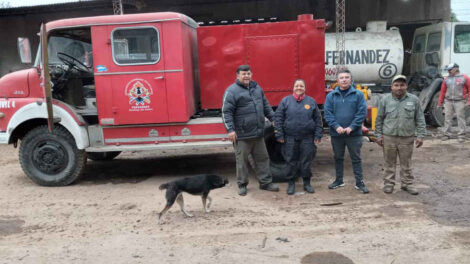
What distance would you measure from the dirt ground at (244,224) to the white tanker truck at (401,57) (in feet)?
14.0

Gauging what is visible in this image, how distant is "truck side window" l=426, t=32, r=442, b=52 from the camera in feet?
34.5

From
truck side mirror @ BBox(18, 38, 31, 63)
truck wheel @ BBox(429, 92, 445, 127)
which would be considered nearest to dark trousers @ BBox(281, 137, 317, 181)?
truck side mirror @ BBox(18, 38, 31, 63)

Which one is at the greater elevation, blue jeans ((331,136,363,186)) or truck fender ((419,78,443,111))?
truck fender ((419,78,443,111))

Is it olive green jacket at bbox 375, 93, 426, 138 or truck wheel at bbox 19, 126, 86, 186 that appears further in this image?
truck wheel at bbox 19, 126, 86, 186

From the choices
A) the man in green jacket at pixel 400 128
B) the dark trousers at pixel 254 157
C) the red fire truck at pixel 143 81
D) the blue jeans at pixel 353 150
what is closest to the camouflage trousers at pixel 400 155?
the man in green jacket at pixel 400 128

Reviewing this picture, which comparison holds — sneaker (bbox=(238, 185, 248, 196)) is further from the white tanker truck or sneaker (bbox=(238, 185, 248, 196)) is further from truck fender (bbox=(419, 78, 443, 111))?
truck fender (bbox=(419, 78, 443, 111))

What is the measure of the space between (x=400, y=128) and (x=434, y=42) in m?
7.09

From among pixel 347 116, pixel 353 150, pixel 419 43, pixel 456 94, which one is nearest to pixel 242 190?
pixel 353 150

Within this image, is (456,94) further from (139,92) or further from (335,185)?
(139,92)

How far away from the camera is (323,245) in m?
3.71

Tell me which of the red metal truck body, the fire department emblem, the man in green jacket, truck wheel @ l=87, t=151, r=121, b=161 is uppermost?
the red metal truck body

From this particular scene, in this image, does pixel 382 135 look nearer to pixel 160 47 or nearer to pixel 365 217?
pixel 365 217

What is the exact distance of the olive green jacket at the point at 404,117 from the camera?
5047 millimetres

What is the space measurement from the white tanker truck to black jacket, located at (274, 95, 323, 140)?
5554 millimetres
